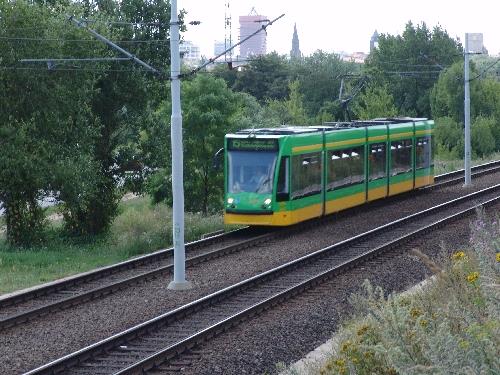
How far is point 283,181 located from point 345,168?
425cm

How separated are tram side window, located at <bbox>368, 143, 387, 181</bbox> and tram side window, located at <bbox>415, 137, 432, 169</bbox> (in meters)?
3.27

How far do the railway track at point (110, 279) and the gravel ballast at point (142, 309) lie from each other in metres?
0.21

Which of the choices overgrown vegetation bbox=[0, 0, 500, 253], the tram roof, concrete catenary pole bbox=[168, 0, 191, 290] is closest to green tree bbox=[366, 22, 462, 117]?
overgrown vegetation bbox=[0, 0, 500, 253]

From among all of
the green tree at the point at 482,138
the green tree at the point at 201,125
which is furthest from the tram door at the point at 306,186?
the green tree at the point at 482,138

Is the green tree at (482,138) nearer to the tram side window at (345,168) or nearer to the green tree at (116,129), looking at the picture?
the tram side window at (345,168)

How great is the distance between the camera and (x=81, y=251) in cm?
2466

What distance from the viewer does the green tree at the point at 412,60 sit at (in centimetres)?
9319

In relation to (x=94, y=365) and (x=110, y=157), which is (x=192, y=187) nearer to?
(x=110, y=157)

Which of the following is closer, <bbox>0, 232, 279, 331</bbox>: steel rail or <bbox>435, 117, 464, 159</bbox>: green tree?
<bbox>0, 232, 279, 331</bbox>: steel rail

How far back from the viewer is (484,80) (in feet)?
248

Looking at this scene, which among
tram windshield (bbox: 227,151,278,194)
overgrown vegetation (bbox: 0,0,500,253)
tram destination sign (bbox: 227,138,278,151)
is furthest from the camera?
overgrown vegetation (bbox: 0,0,500,253)

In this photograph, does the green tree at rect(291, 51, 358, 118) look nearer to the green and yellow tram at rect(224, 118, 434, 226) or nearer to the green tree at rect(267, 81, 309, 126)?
the green tree at rect(267, 81, 309, 126)

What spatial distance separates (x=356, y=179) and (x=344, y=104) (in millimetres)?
6105

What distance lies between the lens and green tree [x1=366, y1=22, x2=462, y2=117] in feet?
306
